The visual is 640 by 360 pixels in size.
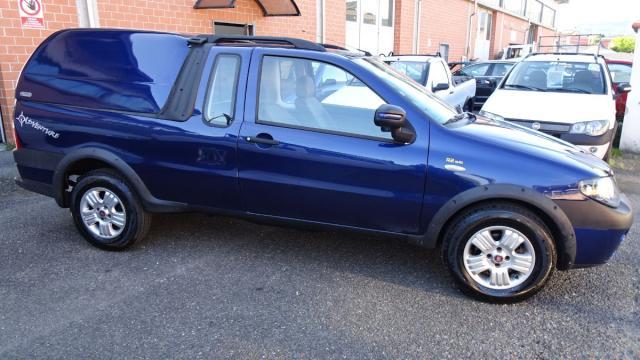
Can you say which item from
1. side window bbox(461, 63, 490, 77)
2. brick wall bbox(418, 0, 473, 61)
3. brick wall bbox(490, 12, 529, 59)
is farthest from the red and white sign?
brick wall bbox(490, 12, 529, 59)

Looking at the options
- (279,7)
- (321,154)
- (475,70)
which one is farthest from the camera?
(475,70)

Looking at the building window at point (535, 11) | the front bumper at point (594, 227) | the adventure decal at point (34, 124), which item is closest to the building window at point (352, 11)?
the adventure decal at point (34, 124)

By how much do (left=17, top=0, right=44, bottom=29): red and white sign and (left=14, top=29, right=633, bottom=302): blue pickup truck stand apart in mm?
3875

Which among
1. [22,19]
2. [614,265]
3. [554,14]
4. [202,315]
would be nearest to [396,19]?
[22,19]

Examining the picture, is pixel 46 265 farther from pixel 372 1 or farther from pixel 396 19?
A: pixel 396 19

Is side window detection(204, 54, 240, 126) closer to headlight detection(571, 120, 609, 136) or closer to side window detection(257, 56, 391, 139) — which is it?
side window detection(257, 56, 391, 139)

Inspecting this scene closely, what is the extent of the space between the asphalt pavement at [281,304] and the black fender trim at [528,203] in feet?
1.41

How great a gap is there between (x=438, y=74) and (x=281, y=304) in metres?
6.77

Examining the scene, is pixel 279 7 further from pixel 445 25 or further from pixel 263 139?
pixel 445 25

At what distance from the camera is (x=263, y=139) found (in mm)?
3605

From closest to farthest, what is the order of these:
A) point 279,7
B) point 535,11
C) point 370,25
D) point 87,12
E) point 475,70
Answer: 1. point 87,12
2. point 279,7
3. point 475,70
4. point 370,25
5. point 535,11

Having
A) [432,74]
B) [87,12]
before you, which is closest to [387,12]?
[432,74]

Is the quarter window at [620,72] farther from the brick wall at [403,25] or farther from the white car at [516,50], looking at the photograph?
the white car at [516,50]

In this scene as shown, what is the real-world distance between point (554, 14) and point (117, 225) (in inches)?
2123
